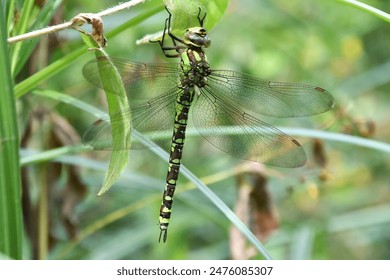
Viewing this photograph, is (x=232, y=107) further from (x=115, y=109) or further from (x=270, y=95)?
(x=115, y=109)

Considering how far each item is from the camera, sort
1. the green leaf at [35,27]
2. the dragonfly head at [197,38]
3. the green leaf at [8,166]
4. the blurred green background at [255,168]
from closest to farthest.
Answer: the green leaf at [8,166]
the green leaf at [35,27]
the dragonfly head at [197,38]
the blurred green background at [255,168]

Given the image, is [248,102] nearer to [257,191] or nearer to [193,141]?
[257,191]

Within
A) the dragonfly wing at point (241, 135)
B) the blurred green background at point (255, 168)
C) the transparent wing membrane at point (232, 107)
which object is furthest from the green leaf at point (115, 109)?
the blurred green background at point (255, 168)

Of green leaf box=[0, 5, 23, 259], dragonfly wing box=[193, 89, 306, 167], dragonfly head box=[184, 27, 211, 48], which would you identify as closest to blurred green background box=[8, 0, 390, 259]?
dragonfly wing box=[193, 89, 306, 167]

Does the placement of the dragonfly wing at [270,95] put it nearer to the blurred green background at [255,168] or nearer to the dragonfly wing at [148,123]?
the dragonfly wing at [148,123]

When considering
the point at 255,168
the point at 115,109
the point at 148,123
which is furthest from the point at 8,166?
the point at 255,168

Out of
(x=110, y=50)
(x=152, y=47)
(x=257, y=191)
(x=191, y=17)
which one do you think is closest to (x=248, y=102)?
(x=257, y=191)
